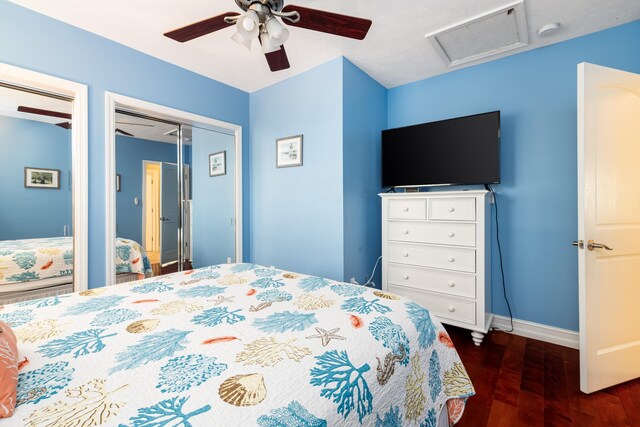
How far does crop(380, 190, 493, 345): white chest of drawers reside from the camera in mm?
2213

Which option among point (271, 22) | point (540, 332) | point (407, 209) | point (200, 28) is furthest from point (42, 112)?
point (540, 332)

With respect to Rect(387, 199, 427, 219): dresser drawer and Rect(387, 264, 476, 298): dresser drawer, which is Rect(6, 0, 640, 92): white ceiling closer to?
Rect(387, 199, 427, 219): dresser drawer

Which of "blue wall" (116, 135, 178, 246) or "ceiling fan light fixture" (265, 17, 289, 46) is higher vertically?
"ceiling fan light fixture" (265, 17, 289, 46)

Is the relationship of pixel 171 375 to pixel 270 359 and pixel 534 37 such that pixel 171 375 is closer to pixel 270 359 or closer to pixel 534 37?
pixel 270 359

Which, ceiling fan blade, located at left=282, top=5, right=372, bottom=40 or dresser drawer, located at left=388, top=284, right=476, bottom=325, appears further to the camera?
dresser drawer, located at left=388, top=284, right=476, bottom=325

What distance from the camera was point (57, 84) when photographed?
1982 mm

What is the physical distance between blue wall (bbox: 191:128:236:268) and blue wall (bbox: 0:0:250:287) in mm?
586

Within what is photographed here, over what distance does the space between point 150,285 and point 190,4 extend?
6.09 feet

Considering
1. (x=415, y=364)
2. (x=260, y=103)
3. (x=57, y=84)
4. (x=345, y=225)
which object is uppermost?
(x=260, y=103)

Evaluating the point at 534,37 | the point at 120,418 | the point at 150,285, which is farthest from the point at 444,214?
the point at 120,418

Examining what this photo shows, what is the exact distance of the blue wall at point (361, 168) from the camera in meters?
2.62

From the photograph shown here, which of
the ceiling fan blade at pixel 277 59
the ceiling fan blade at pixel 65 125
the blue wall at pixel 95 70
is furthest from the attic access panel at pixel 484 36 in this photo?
the ceiling fan blade at pixel 65 125

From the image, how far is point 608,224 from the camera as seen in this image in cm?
170

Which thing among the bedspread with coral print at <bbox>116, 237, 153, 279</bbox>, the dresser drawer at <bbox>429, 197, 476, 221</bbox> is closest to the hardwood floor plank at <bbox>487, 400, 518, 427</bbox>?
the dresser drawer at <bbox>429, 197, 476, 221</bbox>
